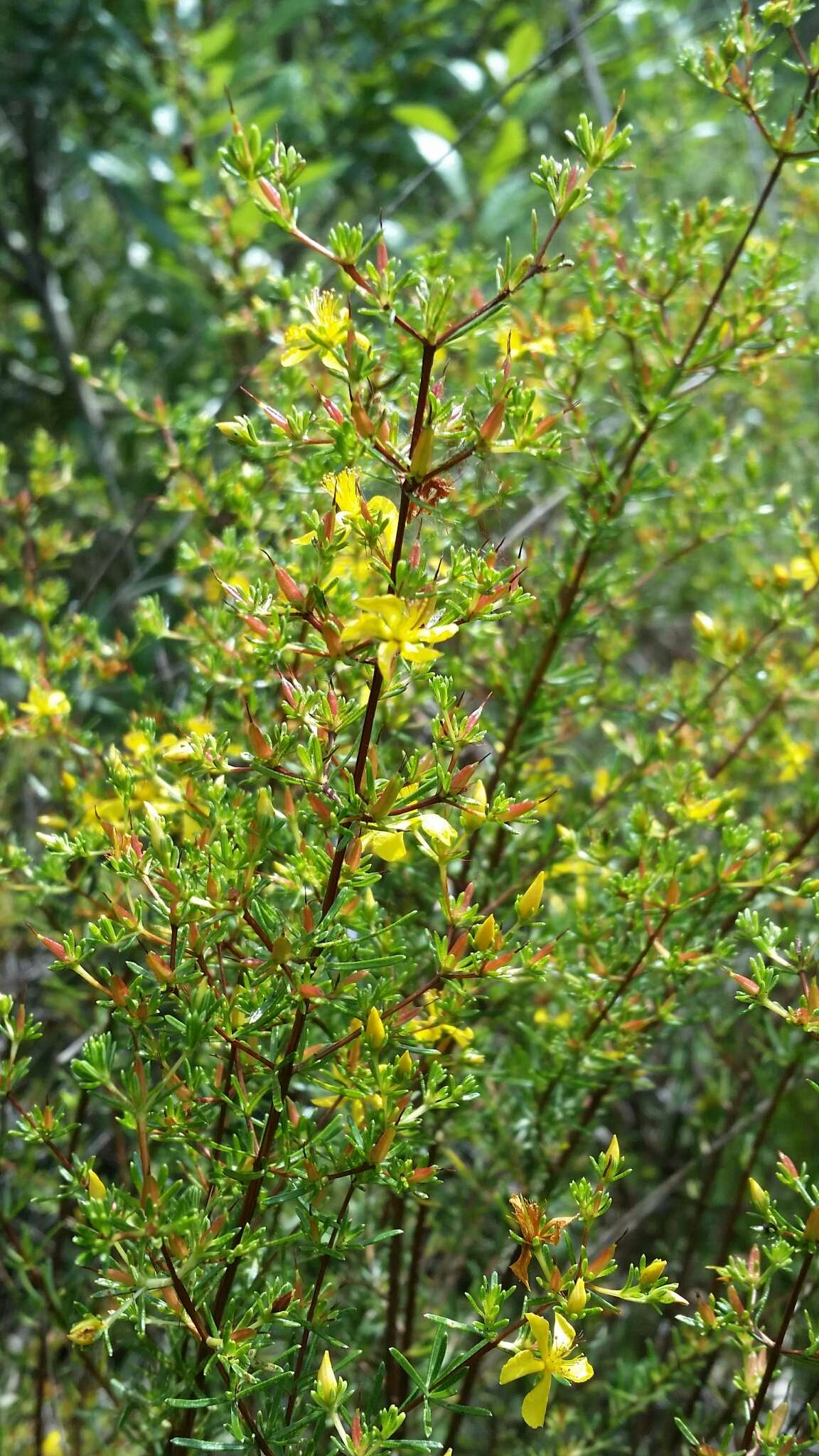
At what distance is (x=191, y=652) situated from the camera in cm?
129

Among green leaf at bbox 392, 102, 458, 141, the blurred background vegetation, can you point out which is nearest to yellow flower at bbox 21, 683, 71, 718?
the blurred background vegetation

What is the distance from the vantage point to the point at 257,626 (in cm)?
83

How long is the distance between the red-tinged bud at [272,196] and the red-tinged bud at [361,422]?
194 mm

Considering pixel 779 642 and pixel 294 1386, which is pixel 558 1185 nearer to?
pixel 294 1386

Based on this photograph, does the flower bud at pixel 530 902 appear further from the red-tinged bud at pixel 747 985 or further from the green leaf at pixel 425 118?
the green leaf at pixel 425 118

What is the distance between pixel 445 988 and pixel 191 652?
0.52 m

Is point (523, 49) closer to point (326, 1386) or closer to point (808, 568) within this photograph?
point (808, 568)

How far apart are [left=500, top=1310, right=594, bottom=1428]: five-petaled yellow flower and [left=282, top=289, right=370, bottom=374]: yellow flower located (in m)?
0.69

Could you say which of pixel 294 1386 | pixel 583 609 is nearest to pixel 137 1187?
pixel 294 1386

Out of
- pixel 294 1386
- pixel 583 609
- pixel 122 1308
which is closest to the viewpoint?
pixel 122 1308

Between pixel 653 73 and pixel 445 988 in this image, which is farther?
pixel 653 73

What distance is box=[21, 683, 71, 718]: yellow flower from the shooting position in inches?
50.8

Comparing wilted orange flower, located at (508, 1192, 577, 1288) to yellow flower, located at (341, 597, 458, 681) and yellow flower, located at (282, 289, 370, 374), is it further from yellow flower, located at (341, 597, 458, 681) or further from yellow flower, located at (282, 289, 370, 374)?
yellow flower, located at (282, 289, 370, 374)

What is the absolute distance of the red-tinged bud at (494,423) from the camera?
2.55 ft
